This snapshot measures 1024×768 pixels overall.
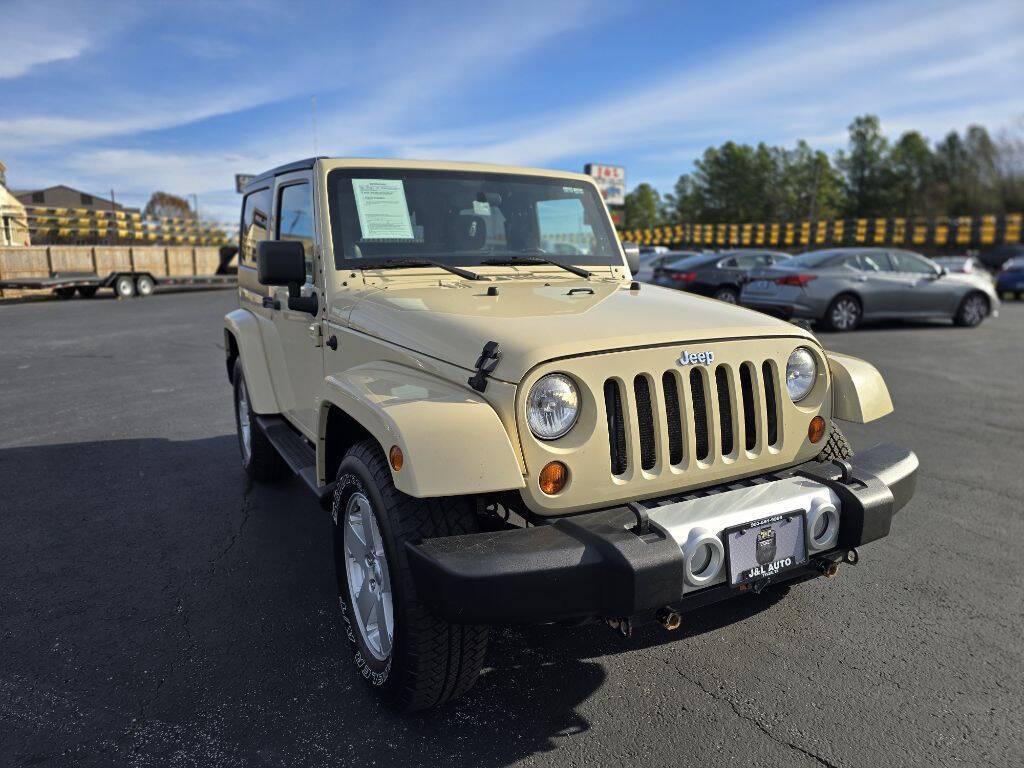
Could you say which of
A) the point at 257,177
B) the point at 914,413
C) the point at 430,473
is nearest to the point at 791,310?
the point at 914,413

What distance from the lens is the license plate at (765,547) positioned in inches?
93.9

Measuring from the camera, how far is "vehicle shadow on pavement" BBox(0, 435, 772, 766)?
8.11 ft

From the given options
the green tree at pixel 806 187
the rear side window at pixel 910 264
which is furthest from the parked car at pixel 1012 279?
the green tree at pixel 806 187

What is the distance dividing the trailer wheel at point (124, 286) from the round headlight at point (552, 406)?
78.2ft

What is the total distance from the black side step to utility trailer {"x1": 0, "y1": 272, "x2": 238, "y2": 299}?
17.0 metres

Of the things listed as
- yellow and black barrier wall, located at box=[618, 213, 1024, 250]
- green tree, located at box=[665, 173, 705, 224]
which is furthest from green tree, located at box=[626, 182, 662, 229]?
yellow and black barrier wall, located at box=[618, 213, 1024, 250]

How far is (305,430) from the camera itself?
13.0ft

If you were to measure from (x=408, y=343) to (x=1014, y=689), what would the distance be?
2.62 meters

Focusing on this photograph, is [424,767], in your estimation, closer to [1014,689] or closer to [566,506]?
[566,506]

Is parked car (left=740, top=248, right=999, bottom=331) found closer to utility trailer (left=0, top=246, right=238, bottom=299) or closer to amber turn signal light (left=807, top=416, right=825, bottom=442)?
amber turn signal light (left=807, top=416, right=825, bottom=442)

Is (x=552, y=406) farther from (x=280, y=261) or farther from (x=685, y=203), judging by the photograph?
(x=685, y=203)

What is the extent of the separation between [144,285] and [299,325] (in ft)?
74.4

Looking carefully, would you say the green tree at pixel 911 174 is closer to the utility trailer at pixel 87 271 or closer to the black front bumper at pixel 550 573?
the utility trailer at pixel 87 271

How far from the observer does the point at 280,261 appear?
11.0 feet
